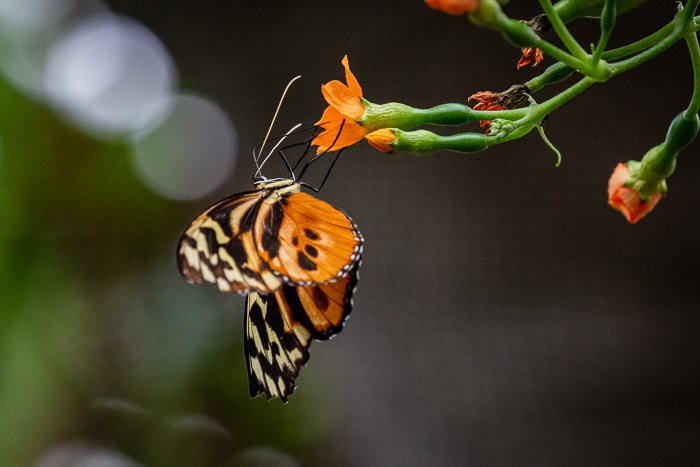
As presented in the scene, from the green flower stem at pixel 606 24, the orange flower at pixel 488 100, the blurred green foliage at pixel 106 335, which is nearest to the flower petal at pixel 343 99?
the orange flower at pixel 488 100

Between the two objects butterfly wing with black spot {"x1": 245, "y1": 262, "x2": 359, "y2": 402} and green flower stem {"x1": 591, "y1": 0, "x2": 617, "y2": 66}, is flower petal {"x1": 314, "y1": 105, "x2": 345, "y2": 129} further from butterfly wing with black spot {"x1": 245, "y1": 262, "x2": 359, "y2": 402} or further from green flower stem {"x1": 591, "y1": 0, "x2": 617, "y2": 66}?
green flower stem {"x1": 591, "y1": 0, "x2": 617, "y2": 66}

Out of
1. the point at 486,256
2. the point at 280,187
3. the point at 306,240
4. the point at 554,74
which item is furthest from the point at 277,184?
the point at 486,256

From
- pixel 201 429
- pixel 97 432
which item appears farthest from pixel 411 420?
pixel 97 432

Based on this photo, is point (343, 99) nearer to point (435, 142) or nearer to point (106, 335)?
point (435, 142)

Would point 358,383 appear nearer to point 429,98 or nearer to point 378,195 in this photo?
point 378,195

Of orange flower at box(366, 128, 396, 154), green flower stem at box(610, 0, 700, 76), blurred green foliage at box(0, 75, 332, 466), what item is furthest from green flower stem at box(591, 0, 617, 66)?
blurred green foliage at box(0, 75, 332, 466)
